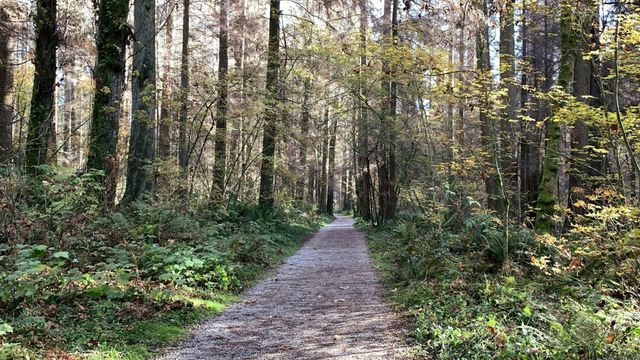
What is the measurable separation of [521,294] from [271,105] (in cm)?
1081

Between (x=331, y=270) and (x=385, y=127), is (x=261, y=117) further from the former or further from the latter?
(x=331, y=270)

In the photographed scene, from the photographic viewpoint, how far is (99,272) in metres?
5.80

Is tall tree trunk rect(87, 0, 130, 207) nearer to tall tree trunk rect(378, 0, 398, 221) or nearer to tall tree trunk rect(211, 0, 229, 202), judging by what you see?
tall tree trunk rect(211, 0, 229, 202)

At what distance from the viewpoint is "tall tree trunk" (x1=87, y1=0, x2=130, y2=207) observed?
30.1 ft

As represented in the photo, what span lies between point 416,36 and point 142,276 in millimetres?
11678

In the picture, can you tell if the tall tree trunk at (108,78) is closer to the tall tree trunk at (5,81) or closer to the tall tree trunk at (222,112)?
the tall tree trunk at (222,112)

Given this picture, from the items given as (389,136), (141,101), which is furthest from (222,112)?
(389,136)

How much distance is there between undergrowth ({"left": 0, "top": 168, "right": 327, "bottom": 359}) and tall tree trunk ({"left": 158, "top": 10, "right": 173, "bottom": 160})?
13.8 ft

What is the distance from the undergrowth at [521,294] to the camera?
3.99 metres

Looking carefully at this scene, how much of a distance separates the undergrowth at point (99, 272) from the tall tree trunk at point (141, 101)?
121cm

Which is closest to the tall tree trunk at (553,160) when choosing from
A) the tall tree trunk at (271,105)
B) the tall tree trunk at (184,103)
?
the tall tree trunk at (271,105)

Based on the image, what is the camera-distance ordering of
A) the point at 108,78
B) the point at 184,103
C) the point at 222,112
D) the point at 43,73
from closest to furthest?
the point at 108,78 < the point at 43,73 < the point at 184,103 < the point at 222,112

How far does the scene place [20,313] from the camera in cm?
470

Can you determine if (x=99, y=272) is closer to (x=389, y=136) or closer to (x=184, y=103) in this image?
(x=184, y=103)
